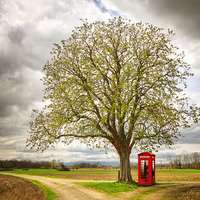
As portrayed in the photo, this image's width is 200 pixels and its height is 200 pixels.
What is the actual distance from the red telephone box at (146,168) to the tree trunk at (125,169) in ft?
3.91

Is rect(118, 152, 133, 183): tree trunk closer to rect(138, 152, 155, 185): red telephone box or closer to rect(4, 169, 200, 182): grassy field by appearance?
rect(138, 152, 155, 185): red telephone box

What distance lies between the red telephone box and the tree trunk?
1.19 m

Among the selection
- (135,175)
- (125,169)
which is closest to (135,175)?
(135,175)

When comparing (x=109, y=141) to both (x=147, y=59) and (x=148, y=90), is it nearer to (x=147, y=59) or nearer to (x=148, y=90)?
(x=148, y=90)

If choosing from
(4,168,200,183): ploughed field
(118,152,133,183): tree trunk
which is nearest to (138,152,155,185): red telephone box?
(118,152,133,183): tree trunk

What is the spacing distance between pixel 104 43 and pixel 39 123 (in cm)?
1163

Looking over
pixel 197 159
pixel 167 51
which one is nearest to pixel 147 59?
pixel 167 51

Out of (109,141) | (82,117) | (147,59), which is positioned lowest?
(109,141)

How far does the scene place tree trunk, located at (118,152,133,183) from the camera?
3903cm

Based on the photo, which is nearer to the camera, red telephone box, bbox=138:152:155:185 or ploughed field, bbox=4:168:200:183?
red telephone box, bbox=138:152:155:185

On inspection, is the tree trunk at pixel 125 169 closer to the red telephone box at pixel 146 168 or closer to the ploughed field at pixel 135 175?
the red telephone box at pixel 146 168

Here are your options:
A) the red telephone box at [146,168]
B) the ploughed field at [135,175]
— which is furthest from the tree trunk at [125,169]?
the ploughed field at [135,175]

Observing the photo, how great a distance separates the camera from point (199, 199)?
2556 centimetres

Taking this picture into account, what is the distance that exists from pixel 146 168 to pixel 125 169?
247 cm
